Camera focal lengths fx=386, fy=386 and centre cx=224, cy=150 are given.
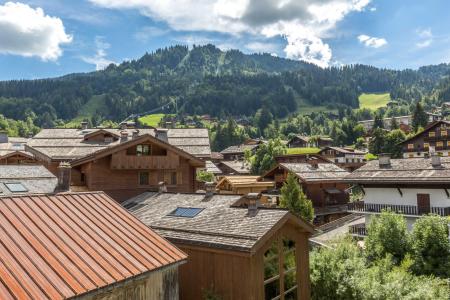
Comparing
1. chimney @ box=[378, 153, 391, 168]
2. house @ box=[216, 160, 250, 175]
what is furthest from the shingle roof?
house @ box=[216, 160, 250, 175]

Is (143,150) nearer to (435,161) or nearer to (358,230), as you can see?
(358,230)

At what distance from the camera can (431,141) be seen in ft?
277

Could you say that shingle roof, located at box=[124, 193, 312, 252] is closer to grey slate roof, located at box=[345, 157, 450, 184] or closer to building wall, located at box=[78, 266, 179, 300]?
building wall, located at box=[78, 266, 179, 300]

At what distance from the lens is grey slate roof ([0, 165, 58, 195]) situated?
2742cm

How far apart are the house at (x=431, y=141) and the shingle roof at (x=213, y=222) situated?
73.5 meters

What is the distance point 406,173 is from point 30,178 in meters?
31.5

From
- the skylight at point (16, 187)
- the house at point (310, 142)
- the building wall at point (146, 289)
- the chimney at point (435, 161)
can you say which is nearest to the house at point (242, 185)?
the chimney at point (435, 161)

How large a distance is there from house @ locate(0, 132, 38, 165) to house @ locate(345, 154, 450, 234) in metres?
36.8

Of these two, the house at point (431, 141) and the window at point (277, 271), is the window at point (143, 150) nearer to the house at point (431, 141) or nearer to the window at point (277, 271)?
the window at point (277, 271)

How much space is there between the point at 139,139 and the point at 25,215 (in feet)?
62.8

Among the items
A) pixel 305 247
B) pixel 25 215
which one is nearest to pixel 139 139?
pixel 305 247

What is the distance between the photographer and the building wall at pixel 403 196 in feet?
105

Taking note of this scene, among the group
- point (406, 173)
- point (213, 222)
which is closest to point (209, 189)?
point (213, 222)

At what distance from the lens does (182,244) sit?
16.0 metres
